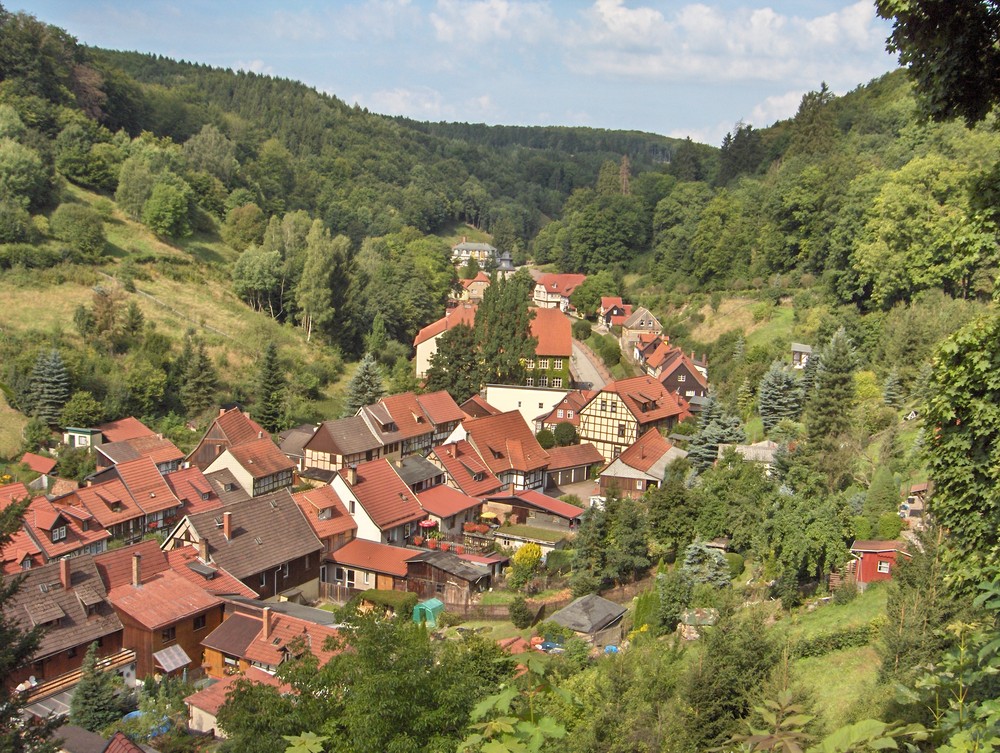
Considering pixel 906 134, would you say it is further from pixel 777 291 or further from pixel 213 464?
pixel 213 464

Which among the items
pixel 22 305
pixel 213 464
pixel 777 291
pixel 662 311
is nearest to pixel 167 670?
pixel 213 464

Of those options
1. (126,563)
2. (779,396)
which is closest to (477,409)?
(779,396)

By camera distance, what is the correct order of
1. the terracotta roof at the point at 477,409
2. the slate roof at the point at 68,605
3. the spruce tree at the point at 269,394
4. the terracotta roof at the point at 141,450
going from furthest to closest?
the terracotta roof at the point at 477,409 < the spruce tree at the point at 269,394 < the terracotta roof at the point at 141,450 < the slate roof at the point at 68,605

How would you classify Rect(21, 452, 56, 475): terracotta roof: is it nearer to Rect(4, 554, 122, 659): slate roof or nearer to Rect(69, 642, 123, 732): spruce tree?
Rect(4, 554, 122, 659): slate roof

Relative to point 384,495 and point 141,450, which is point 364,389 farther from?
point 384,495

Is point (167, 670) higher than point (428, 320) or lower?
lower

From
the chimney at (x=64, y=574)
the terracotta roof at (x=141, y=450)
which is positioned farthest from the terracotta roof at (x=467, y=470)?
the chimney at (x=64, y=574)

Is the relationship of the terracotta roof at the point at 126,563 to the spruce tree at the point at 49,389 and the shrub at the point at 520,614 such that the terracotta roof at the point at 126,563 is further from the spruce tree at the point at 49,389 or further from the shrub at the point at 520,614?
the spruce tree at the point at 49,389

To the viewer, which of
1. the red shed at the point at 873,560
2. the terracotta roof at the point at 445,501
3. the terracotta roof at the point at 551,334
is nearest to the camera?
the red shed at the point at 873,560
